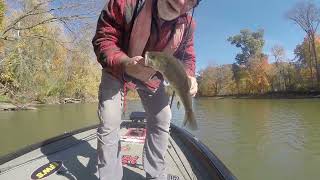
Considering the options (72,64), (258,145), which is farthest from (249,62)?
(258,145)

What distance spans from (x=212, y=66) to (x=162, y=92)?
76.5 m

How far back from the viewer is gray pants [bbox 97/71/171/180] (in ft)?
9.89

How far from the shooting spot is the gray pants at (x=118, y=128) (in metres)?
3.02

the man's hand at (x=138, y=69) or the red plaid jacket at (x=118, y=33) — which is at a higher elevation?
the red plaid jacket at (x=118, y=33)

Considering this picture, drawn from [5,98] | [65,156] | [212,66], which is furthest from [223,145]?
[212,66]

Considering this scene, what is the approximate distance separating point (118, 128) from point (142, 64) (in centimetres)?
73

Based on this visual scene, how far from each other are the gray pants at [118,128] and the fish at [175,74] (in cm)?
62

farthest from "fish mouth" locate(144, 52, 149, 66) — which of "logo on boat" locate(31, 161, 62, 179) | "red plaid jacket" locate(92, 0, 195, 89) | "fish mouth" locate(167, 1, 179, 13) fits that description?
"logo on boat" locate(31, 161, 62, 179)

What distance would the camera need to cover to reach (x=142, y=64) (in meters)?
2.62

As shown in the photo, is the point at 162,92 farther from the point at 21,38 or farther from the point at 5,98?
the point at 5,98

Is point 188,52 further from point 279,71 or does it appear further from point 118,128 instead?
point 279,71

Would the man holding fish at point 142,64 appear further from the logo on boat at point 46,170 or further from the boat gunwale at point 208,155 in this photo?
the logo on boat at point 46,170

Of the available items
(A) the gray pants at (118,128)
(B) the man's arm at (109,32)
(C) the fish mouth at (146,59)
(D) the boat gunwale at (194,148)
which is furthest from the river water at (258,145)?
(C) the fish mouth at (146,59)

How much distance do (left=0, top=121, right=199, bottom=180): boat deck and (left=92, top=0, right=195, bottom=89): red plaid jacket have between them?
3.50 ft
